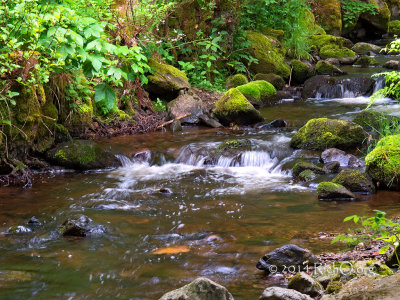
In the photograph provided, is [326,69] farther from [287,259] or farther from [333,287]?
[333,287]

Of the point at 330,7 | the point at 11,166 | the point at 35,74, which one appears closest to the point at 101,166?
the point at 11,166

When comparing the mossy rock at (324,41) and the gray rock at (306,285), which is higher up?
the mossy rock at (324,41)

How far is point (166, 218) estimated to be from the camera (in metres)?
5.71

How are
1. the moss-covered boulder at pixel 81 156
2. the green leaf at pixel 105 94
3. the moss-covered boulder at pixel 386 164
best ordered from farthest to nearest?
1. the moss-covered boulder at pixel 81 156
2. the moss-covered boulder at pixel 386 164
3. the green leaf at pixel 105 94

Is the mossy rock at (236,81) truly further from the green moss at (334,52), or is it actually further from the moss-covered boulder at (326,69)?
the green moss at (334,52)

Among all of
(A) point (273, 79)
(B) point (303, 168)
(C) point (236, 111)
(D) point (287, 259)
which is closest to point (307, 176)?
(B) point (303, 168)

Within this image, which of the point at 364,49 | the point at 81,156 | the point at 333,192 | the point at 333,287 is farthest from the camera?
the point at 364,49

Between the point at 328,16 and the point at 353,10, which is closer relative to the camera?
the point at 328,16

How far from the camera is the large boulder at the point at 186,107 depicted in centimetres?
1116

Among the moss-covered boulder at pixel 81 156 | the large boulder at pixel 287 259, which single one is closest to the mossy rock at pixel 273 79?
the moss-covered boulder at pixel 81 156

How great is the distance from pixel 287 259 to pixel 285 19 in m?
13.8

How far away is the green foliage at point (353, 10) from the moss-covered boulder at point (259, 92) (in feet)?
39.9

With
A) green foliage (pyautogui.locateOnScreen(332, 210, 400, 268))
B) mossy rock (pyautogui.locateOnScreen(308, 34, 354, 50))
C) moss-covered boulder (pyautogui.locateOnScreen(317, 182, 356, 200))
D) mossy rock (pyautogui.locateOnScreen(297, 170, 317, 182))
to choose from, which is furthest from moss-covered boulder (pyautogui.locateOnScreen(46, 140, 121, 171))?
mossy rock (pyautogui.locateOnScreen(308, 34, 354, 50))

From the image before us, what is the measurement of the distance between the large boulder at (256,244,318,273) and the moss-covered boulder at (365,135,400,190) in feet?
10.3
